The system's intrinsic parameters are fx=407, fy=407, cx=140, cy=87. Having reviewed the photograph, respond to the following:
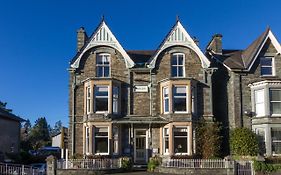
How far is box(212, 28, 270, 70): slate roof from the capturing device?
113 feet

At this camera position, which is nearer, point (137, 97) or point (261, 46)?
point (137, 97)

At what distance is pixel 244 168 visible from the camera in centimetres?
2733

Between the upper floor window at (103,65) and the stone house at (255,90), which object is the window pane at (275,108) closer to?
the stone house at (255,90)

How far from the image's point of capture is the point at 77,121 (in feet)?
109

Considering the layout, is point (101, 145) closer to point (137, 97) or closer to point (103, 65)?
point (137, 97)

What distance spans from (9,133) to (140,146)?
16.2 m

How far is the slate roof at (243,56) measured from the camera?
34.4 meters

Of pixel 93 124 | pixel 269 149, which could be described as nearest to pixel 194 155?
pixel 269 149

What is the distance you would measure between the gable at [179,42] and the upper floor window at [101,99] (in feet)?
14.6

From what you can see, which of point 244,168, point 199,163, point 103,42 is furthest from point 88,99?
point 244,168

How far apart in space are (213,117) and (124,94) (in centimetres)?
763

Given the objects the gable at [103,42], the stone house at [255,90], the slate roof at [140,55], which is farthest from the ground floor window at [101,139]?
the stone house at [255,90]

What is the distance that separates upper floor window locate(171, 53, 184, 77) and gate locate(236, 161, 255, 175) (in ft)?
31.9

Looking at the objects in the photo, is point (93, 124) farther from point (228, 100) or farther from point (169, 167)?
point (228, 100)
